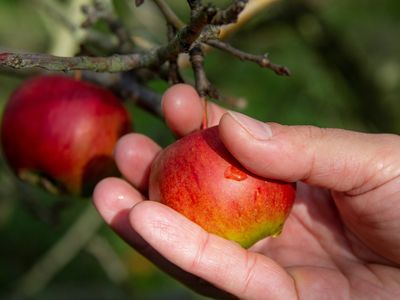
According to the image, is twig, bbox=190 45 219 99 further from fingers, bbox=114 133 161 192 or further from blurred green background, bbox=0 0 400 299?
blurred green background, bbox=0 0 400 299

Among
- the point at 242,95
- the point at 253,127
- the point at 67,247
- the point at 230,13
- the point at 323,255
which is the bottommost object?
the point at 67,247

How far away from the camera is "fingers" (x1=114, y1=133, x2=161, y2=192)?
5.05ft

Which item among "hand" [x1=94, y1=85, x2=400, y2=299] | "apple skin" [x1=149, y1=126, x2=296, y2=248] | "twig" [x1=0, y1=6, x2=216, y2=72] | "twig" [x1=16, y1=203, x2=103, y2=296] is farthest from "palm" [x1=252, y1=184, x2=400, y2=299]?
"twig" [x1=16, y1=203, x2=103, y2=296]

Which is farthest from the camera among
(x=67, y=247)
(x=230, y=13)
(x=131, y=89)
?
(x=67, y=247)

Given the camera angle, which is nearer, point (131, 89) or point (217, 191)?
point (217, 191)

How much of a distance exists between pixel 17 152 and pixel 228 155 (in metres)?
0.73

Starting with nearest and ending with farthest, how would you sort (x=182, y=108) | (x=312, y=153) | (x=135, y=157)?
(x=312, y=153), (x=182, y=108), (x=135, y=157)

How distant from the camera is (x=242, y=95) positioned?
130 inches

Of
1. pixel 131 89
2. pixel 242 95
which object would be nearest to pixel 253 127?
pixel 131 89

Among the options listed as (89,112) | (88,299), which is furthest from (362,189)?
(88,299)

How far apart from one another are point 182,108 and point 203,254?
0.41 m

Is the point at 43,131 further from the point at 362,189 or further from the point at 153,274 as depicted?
the point at 153,274

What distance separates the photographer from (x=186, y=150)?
120 centimetres

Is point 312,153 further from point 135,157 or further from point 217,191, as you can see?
point 135,157
